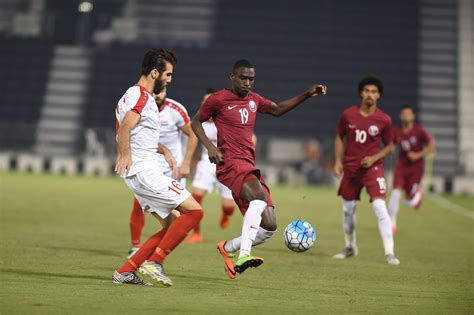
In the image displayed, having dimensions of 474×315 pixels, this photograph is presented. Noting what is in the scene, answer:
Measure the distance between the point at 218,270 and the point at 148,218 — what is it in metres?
7.03

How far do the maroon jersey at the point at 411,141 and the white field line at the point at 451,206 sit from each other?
3.61m

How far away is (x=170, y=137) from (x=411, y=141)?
672cm

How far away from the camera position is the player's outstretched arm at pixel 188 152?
10.1 metres

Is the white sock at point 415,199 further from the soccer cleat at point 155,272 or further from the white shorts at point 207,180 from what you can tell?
the soccer cleat at point 155,272

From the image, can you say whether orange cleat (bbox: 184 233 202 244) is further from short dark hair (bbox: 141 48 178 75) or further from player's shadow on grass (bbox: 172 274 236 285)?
short dark hair (bbox: 141 48 178 75)

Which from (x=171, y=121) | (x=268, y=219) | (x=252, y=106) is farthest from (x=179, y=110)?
(x=268, y=219)

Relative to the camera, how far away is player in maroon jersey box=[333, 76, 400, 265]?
1124cm

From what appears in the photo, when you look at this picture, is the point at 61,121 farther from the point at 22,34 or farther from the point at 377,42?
the point at 377,42

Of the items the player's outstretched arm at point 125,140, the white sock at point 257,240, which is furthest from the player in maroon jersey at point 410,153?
the player's outstretched arm at point 125,140

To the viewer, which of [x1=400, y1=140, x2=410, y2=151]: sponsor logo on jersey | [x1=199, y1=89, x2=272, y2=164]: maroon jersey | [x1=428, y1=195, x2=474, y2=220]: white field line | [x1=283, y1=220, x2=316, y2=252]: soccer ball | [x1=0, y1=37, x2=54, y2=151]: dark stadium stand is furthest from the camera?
[x1=0, y1=37, x2=54, y2=151]: dark stadium stand

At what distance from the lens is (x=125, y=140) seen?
24.5ft

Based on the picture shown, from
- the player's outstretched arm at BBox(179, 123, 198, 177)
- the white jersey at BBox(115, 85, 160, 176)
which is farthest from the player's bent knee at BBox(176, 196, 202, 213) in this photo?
the player's outstretched arm at BBox(179, 123, 198, 177)

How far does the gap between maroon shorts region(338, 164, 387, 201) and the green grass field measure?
852 millimetres

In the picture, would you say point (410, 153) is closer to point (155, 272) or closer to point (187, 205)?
point (187, 205)
